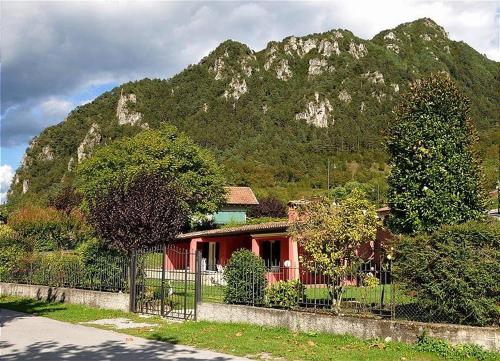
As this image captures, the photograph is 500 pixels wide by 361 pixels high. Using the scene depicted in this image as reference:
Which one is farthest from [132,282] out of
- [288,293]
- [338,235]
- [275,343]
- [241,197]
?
[241,197]

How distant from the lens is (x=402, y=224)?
1399 centimetres

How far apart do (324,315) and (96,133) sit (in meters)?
120

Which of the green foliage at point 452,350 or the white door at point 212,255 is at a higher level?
the white door at point 212,255

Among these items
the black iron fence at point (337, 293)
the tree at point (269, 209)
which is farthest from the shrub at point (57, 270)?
the tree at point (269, 209)

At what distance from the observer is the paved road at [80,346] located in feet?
31.6

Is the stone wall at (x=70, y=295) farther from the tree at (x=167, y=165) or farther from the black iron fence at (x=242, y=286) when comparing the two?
the tree at (x=167, y=165)

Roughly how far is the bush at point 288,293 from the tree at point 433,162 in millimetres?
3272

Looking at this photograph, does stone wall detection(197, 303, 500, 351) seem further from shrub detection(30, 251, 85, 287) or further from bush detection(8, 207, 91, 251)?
bush detection(8, 207, 91, 251)

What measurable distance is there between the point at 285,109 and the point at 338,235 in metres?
118

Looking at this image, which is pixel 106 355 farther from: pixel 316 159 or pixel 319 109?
pixel 319 109

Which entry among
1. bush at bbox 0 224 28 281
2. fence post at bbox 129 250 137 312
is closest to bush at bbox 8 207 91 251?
bush at bbox 0 224 28 281

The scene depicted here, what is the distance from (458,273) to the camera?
34.0 feet

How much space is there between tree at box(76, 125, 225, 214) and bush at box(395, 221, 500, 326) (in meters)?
36.1

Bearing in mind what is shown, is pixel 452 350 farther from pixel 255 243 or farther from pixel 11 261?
pixel 11 261
